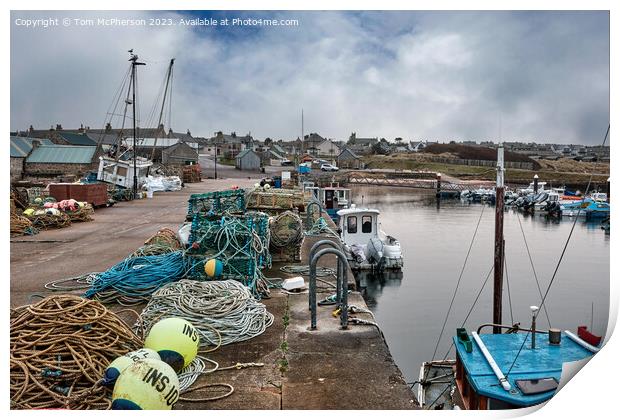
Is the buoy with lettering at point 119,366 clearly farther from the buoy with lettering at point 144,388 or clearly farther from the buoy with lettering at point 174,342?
the buoy with lettering at point 174,342

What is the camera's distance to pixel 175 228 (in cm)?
1545

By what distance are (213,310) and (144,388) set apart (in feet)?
6.82

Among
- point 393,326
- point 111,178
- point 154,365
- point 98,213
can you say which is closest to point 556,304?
point 393,326

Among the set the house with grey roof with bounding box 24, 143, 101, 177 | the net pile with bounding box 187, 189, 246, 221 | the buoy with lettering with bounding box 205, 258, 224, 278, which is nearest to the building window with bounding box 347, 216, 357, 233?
the net pile with bounding box 187, 189, 246, 221

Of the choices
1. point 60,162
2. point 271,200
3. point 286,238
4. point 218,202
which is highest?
point 60,162

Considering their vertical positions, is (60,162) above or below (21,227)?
above

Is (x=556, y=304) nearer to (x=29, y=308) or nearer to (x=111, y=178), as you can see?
(x=29, y=308)

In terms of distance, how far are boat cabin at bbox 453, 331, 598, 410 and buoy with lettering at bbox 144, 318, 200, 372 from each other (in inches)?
112

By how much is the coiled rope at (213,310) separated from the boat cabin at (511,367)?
2375 millimetres

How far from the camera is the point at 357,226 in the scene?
17.8m

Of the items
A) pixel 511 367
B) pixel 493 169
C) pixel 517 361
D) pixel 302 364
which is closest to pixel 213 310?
pixel 302 364

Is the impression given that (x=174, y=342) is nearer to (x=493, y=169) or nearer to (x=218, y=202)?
(x=218, y=202)

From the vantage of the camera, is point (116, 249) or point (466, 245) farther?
point (466, 245)

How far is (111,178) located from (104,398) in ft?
81.2
